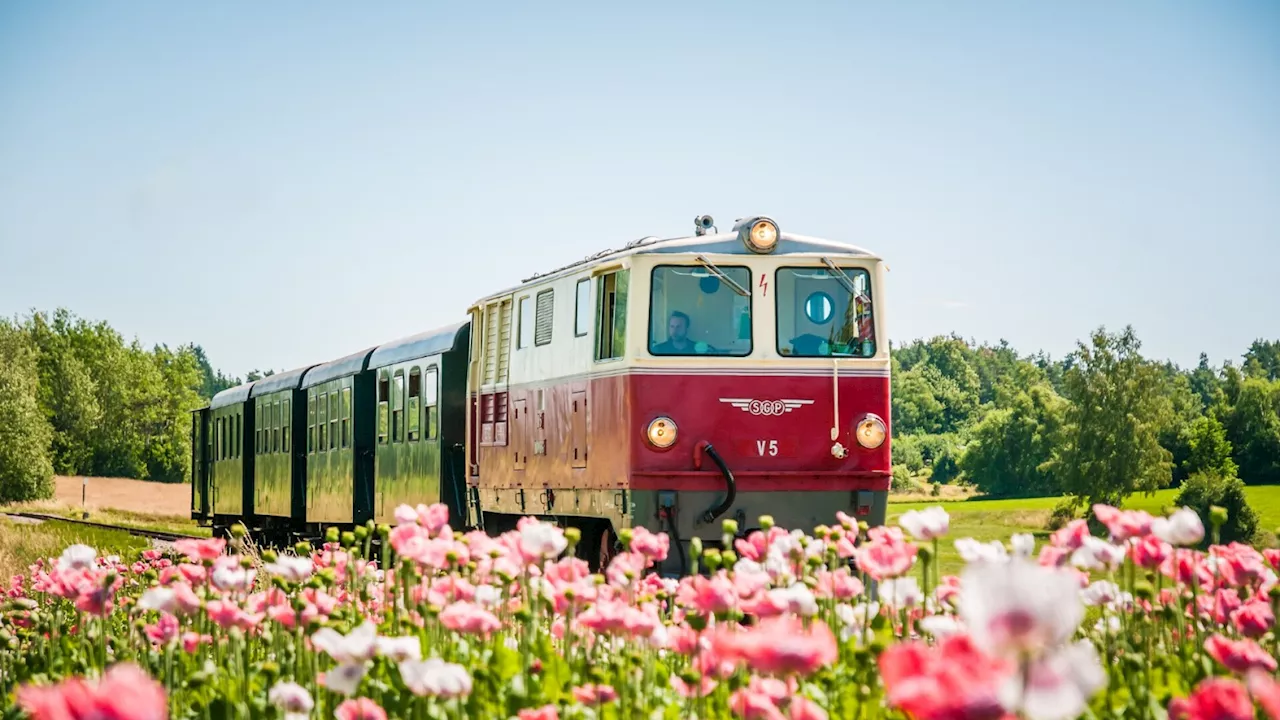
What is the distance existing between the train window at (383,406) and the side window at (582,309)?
656 cm

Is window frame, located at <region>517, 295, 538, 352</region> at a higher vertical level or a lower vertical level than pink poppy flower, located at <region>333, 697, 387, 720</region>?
higher

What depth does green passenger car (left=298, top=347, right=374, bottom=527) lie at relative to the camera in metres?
20.9

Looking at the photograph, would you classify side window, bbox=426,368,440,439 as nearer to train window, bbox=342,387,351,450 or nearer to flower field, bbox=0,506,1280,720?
train window, bbox=342,387,351,450

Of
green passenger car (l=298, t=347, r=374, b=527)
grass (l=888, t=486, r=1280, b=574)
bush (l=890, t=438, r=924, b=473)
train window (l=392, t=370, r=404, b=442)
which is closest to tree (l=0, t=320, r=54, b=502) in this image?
grass (l=888, t=486, r=1280, b=574)

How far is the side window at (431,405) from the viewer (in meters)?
17.5

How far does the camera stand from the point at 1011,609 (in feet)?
8.21

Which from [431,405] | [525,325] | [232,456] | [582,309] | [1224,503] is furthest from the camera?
[1224,503]

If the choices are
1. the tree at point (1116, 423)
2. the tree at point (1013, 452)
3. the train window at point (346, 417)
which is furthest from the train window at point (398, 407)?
the tree at point (1013, 452)

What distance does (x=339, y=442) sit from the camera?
2191cm

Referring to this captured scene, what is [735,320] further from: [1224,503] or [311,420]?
[1224,503]

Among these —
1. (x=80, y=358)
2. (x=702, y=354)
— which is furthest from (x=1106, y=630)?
(x=80, y=358)

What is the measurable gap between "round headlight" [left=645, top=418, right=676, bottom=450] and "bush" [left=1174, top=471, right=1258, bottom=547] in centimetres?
4304

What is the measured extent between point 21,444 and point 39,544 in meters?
59.4

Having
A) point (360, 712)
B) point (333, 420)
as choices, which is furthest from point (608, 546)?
point (333, 420)
